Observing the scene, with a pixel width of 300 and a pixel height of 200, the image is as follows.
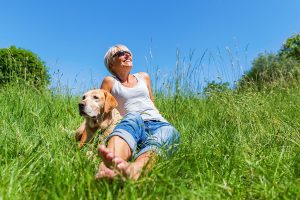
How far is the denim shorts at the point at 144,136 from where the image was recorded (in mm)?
2926

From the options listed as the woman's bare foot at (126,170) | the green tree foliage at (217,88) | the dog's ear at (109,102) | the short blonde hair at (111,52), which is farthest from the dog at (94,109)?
the woman's bare foot at (126,170)

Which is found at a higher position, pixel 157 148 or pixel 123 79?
pixel 123 79

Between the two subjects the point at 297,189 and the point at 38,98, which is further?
the point at 38,98

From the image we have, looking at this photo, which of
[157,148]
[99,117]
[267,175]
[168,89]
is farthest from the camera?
[168,89]

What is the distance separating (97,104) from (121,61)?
593mm

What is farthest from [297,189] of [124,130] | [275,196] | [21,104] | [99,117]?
[21,104]

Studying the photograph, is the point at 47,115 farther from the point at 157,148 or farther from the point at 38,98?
the point at 157,148

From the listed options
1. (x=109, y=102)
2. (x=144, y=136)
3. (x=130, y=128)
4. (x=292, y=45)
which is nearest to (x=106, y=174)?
(x=130, y=128)

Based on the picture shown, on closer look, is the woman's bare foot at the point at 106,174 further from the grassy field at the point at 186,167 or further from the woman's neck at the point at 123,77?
the woman's neck at the point at 123,77

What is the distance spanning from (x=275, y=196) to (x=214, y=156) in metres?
0.84

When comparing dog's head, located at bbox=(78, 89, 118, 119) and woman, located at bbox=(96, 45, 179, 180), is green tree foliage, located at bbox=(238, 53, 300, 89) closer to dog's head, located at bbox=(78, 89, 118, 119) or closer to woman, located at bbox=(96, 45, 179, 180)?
woman, located at bbox=(96, 45, 179, 180)

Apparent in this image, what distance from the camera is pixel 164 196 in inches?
80.0

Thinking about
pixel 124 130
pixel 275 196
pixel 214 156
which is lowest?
pixel 275 196

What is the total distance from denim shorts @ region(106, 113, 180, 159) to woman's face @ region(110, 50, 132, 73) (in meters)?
1.01
